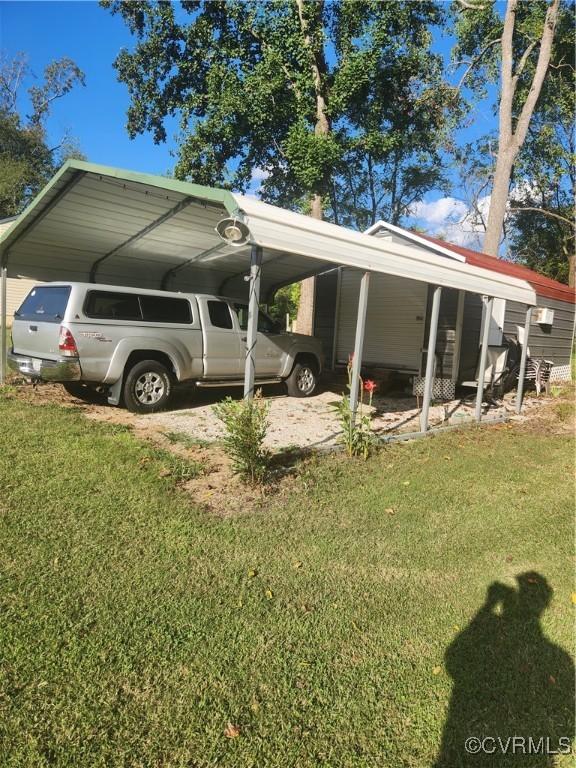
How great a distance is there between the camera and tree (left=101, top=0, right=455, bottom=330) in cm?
1797

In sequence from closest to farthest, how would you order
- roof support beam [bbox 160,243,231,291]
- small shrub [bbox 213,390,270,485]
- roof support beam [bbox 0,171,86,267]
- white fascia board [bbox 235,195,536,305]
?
small shrub [bbox 213,390,270,485] → white fascia board [bbox 235,195,536,305] → roof support beam [bbox 0,171,86,267] → roof support beam [bbox 160,243,231,291]

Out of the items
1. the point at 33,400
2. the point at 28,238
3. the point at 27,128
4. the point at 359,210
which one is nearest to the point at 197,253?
the point at 28,238

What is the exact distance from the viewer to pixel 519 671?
8.13ft

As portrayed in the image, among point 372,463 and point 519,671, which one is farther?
point 372,463

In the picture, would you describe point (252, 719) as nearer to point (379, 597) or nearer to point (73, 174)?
point (379, 597)

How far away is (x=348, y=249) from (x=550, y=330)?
11.1 m

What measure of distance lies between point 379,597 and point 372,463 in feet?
8.71

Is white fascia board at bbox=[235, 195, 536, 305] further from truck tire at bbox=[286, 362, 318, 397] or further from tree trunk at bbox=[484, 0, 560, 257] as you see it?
tree trunk at bbox=[484, 0, 560, 257]

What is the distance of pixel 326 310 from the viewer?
13.1m

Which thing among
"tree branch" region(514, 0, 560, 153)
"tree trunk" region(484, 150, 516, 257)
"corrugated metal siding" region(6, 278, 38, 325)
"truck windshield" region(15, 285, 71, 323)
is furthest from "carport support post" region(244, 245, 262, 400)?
"corrugated metal siding" region(6, 278, 38, 325)

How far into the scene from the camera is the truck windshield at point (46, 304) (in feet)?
21.6

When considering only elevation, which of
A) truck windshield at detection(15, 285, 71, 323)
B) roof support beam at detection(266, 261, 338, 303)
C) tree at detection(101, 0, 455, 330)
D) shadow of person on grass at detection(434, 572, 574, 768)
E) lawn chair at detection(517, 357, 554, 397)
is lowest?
shadow of person on grass at detection(434, 572, 574, 768)

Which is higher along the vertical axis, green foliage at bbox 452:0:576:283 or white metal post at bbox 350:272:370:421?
green foliage at bbox 452:0:576:283

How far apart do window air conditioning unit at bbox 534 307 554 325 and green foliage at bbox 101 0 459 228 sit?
8.65 meters
